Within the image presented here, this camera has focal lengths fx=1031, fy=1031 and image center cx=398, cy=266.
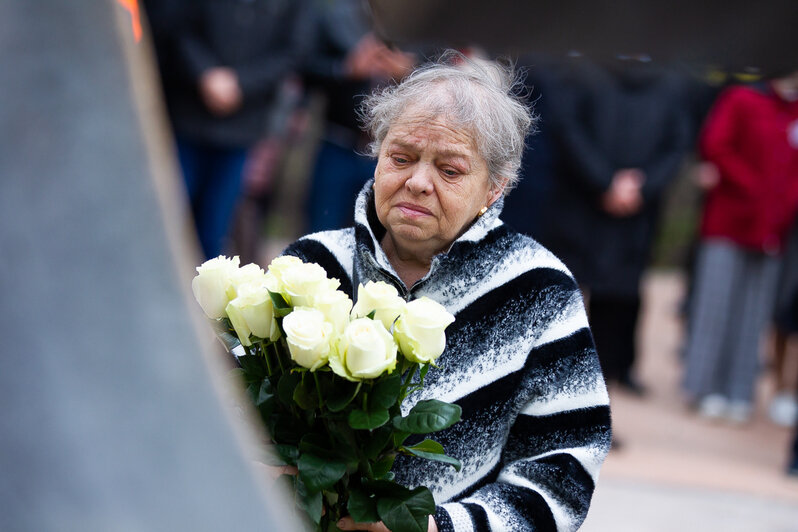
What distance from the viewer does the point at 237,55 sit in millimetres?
5930

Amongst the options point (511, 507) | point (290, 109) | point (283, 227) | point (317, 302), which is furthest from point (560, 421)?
point (283, 227)

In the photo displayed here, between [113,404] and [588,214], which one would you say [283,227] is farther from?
[113,404]

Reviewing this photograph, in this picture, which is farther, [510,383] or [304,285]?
[510,383]

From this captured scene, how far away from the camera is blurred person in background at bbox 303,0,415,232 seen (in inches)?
252

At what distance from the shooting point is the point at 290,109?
29.9ft

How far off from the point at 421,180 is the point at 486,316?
0.34 meters

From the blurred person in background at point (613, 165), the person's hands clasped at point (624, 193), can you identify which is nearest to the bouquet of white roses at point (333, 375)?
the blurred person in background at point (613, 165)

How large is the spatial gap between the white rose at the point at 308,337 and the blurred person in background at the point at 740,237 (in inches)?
207

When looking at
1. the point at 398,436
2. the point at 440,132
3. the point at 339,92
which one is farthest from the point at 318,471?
the point at 339,92

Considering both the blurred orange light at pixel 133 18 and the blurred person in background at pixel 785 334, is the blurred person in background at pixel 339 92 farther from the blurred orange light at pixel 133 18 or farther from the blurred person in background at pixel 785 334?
the blurred orange light at pixel 133 18

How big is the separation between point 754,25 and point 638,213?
143 inches

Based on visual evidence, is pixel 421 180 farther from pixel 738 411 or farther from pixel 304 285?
pixel 738 411

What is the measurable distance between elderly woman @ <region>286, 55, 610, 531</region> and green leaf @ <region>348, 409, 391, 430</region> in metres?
0.45

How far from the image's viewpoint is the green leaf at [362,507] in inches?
77.2
